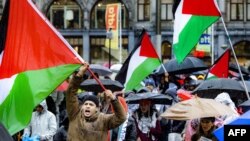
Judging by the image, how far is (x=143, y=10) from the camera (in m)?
44.0

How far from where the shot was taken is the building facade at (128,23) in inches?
1676

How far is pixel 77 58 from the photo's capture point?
7.55 m

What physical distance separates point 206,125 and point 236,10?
36848 mm

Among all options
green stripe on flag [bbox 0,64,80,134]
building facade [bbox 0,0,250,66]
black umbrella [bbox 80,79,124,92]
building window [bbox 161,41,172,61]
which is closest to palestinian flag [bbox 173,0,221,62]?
black umbrella [bbox 80,79,124,92]

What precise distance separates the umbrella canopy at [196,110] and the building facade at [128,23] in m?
34.5

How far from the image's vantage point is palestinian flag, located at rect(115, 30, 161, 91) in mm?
12531

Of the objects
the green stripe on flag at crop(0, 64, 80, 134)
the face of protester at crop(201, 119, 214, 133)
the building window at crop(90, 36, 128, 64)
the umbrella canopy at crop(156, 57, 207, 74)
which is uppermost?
the green stripe on flag at crop(0, 64, 80, 134)

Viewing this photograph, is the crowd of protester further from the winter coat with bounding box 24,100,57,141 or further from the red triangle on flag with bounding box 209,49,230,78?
the red triangle on flag with bounding box 209,49,230,78

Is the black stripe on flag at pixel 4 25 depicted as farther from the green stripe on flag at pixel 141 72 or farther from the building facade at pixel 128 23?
the building facade at pixel 128 23

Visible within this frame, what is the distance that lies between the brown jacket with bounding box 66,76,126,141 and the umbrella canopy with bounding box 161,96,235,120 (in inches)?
26.3

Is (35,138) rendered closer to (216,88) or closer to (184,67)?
(216,88)

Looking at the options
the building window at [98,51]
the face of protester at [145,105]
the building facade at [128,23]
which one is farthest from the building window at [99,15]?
the face of protester at [145,105]

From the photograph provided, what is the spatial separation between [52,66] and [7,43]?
535 millimetres

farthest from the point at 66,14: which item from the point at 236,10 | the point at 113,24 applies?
the point at 236,10
